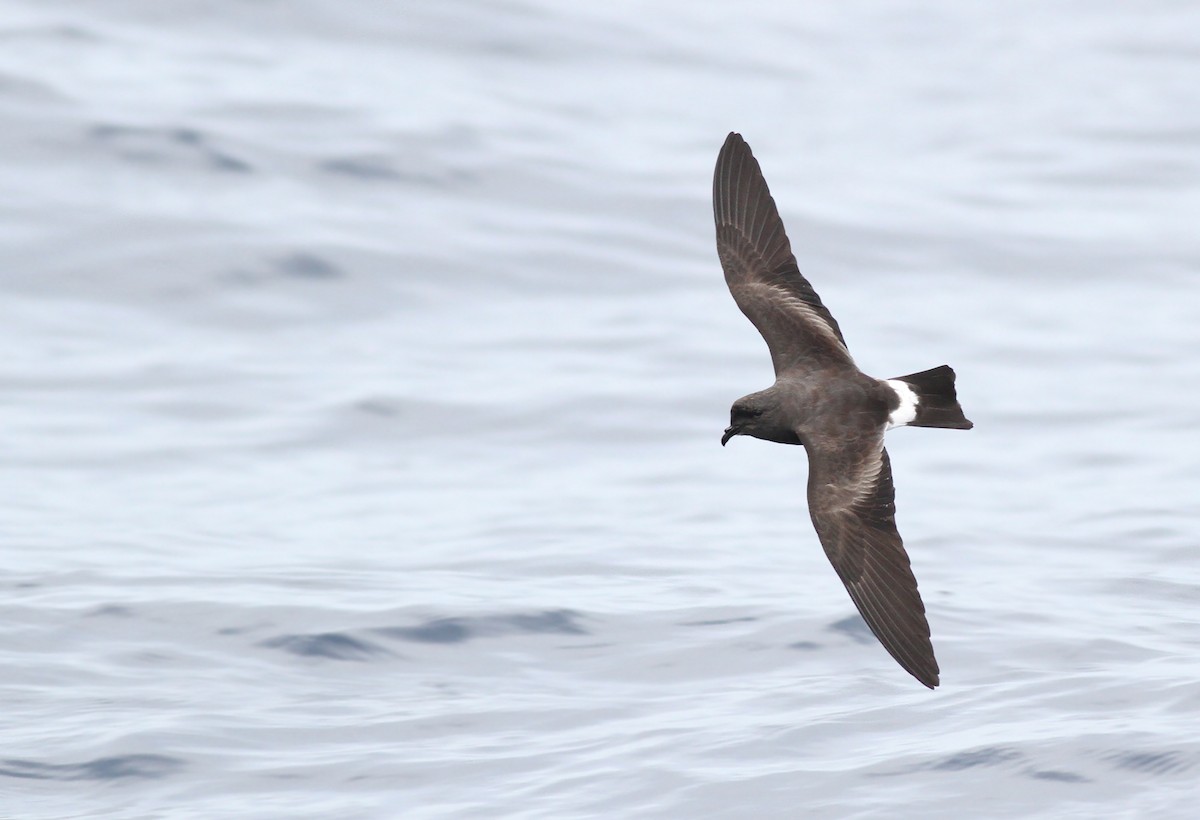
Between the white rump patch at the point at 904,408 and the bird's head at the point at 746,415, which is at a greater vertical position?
the white rump patch at the point at 904,408

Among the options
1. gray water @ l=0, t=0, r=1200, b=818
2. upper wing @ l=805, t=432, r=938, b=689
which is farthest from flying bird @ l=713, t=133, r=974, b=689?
gray water @ l=0, t=0, r=1200, b=818

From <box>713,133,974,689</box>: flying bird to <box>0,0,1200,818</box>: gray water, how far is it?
85 centimetres

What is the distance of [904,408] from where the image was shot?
7395 mm

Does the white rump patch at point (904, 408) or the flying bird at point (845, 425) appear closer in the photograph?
the flying bird at point (845, 425)

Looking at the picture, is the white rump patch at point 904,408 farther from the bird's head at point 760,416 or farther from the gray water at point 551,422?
the gray water at point 551,422

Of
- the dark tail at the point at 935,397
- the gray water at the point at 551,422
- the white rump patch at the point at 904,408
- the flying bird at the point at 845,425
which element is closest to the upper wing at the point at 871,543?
the flying bird at the point at 845,425

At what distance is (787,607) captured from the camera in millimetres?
9531

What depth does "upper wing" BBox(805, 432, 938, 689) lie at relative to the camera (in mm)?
6852

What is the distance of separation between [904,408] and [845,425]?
0.24 m

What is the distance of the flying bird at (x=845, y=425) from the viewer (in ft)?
22.8

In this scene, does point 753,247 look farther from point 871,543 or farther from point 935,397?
point 871,543

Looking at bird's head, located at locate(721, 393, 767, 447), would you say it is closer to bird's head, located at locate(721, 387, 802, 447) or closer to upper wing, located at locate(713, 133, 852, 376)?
bird's head, located at locate(721, 387, 802, 447)

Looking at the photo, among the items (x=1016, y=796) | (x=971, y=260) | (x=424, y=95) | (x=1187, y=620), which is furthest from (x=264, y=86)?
(x=1016, y=796)

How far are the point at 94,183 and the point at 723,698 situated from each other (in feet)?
29.5
